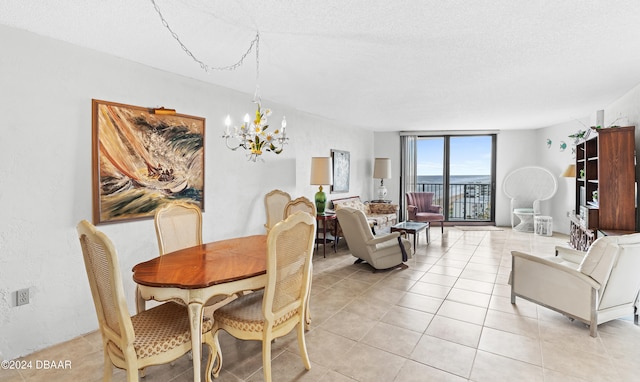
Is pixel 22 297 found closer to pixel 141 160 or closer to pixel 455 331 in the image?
pixel 141 160

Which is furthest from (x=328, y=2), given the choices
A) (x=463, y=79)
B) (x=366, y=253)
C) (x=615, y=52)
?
(x=366, y=253)

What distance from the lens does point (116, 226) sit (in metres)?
2.81

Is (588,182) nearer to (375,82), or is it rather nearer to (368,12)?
(375,82)

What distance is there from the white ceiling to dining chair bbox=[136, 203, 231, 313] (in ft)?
4.58

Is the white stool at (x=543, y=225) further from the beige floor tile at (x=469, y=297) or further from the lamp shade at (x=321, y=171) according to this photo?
the lamp shade at (x=321, y=171)

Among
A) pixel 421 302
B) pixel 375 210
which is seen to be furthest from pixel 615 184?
pixel 375 210

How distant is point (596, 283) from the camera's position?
243cm

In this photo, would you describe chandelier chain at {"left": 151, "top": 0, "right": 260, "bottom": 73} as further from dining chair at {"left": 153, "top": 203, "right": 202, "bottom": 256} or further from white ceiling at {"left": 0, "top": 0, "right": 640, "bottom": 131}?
dining chair at {"left": 153, "top": 203, "right": 202, "bottom": 256}

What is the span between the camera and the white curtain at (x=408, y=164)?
772 cm

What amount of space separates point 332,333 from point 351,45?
7.95 feet

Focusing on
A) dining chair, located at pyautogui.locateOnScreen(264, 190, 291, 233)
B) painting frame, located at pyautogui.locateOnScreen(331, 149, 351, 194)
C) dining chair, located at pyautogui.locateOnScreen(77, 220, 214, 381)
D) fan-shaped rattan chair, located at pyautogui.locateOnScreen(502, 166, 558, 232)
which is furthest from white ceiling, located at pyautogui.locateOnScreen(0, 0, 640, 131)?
fan-shaped rattan chair, located at pyautogui.locateOnScreen(502, 166, 558, 232)

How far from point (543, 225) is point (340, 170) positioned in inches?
176

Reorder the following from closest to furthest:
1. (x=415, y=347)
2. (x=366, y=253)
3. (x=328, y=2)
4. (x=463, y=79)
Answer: (x=328, y=2), (x=415, y=347), (x=463, y=79), (x=366, y=253)

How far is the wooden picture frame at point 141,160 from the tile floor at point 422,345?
1.18 m
